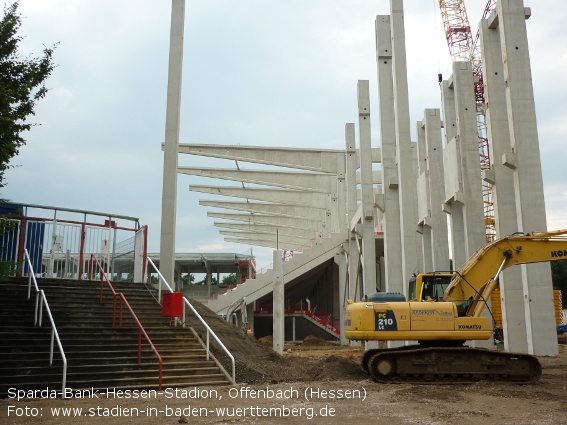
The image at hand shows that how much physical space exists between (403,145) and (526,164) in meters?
5.62

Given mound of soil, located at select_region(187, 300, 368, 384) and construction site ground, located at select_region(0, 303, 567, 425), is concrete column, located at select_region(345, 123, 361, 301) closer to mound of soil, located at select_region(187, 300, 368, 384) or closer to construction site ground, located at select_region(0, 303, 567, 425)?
mound of soil, located at select_region(187, 300, 368, 384)

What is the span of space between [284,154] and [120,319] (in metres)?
20.1

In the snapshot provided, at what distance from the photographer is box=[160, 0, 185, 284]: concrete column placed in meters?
18.0

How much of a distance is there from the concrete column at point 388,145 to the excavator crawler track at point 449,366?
10.6 m

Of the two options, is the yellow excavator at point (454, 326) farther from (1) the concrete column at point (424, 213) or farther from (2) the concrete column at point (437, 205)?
(1) the concrete column at point (424, 213)

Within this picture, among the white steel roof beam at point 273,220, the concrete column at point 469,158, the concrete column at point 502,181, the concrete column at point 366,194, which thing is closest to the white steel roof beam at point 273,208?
the white steel roof beam at point 273,220

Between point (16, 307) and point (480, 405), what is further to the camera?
point (16, 307)

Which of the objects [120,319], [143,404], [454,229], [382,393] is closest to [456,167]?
[454,229]

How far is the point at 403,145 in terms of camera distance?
21.3 m

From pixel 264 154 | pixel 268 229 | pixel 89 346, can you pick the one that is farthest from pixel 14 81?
pixel 268 229

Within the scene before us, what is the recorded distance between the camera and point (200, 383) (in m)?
12.4

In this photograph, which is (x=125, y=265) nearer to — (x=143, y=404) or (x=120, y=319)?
(x=120, y=319)

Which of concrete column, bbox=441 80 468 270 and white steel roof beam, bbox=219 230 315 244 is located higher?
white steel roof beam, bbox=219 230 315 244

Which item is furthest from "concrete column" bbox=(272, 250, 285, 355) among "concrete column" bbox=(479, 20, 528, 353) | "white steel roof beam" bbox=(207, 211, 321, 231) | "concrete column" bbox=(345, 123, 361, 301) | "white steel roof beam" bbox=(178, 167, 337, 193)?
"white steel roof beam" bbox=(207, 211, 321, 231)
